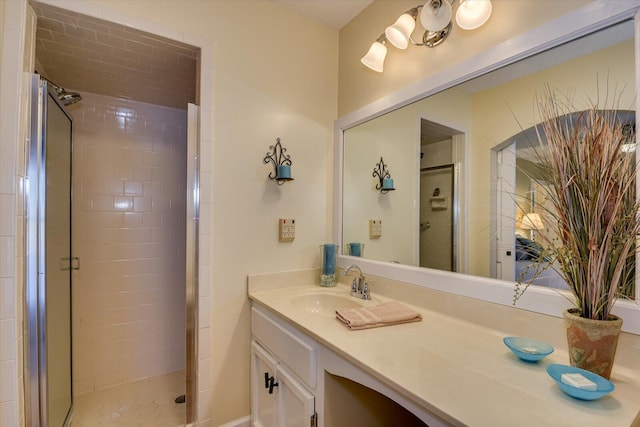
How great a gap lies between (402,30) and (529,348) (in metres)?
1.42

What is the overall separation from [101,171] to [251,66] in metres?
1.41

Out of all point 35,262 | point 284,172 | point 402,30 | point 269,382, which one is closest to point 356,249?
point 284,172

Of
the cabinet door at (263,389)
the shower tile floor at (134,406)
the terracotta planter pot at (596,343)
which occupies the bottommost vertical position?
the shower tile floor at (134,406)

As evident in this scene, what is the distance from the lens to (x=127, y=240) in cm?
229

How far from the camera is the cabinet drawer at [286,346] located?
1.17 m

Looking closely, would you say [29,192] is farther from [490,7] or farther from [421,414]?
[490,7]

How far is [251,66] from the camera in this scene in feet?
5.68

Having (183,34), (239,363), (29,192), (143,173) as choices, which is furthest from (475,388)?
(143,173)

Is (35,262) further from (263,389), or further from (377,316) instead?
(377,316)

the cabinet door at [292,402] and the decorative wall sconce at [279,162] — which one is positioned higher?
the decorative wall sconce at [279,162]

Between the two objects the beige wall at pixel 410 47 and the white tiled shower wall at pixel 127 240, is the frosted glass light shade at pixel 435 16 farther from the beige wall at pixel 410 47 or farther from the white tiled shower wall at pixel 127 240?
the white tiled shower wall at pixel 127 240

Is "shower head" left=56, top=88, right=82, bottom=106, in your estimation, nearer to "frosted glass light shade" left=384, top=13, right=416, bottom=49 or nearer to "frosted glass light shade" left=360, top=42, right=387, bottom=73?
"frosted glass light shade" left=360, top=42, right=387, bottom=73

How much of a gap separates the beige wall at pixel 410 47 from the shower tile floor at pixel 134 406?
7.40ft

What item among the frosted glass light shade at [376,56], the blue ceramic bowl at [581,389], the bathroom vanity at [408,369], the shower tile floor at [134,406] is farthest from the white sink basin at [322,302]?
the frosted glass light shade at [376,56]
